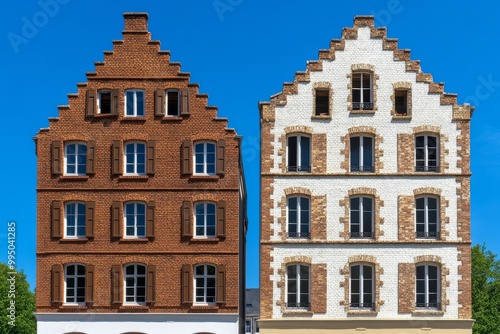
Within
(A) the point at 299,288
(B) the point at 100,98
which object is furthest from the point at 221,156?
(A) the point at 299,288

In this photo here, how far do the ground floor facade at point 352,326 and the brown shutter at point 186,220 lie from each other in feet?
19.5

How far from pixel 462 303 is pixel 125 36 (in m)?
22.5

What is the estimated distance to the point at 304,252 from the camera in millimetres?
44406

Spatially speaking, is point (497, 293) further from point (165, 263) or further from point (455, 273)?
point (165, 263)

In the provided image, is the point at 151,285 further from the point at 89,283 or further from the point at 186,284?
the point at 89,283

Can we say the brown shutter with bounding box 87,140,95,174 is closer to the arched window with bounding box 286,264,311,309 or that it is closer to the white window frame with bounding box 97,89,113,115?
the white window frame with bounding box 97,89,113,115

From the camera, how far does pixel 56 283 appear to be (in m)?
44.5

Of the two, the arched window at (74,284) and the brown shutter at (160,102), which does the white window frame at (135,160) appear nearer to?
the brown shutter at (160,102)

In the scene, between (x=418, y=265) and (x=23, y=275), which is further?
(x=23, y=275)

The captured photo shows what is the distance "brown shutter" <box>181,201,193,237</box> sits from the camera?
44.6m

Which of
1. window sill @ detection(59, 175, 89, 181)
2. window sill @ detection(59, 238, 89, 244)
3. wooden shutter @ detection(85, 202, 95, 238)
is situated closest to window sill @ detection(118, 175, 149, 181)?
window sill @ detection(59, 175, 89, 181)

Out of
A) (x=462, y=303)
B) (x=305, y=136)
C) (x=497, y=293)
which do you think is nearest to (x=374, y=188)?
(x=305, y=136)

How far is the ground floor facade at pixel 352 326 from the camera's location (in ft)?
143

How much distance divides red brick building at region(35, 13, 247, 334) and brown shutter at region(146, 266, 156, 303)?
0.24ft
